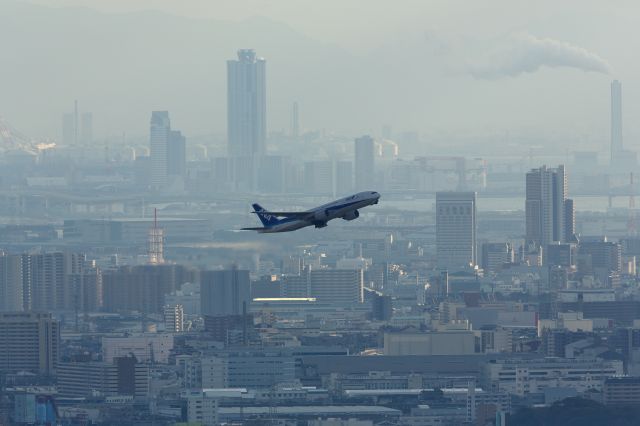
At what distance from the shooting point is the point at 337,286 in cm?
10644

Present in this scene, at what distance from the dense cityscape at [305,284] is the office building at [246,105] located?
0.46ft

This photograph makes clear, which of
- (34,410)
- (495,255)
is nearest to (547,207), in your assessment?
(495,255)

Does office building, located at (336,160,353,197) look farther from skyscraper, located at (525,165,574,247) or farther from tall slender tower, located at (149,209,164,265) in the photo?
tall slender tower, located at (149,209,164,265)

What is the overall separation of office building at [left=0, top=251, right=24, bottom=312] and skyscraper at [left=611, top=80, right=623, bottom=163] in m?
37.4

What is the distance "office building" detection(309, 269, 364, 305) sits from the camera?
10600cm

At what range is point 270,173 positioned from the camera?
5182 inches

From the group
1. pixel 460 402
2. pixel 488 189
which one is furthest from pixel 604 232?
pixel 460 402

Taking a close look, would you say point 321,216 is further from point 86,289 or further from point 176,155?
point 176,155

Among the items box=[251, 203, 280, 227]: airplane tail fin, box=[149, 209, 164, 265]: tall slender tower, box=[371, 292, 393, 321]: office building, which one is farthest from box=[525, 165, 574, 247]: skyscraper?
box=[251, 203, 280, 227]: airplane tail fin

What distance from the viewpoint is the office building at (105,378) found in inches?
2761

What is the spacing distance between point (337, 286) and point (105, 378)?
35.7 m

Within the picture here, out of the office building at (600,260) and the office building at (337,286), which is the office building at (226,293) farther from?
the office building at (600,260)

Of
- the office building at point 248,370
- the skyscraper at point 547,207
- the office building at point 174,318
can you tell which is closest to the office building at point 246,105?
the skyscraper at point 547,207

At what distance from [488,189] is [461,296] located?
3116cm
